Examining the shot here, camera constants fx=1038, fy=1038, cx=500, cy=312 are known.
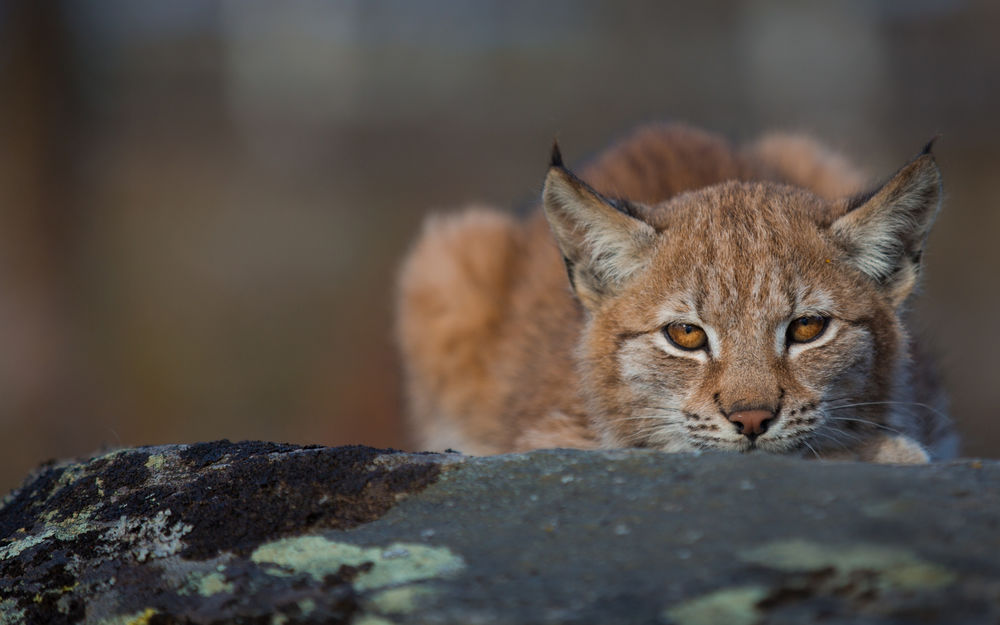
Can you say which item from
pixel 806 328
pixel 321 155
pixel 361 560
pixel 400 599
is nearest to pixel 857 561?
pixel 400 599

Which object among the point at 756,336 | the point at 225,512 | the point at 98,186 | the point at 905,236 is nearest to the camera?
the point at 225,512

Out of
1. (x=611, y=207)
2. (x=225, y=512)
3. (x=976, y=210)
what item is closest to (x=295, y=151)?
(x=976, y=210)

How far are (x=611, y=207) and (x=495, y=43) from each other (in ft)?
51.1

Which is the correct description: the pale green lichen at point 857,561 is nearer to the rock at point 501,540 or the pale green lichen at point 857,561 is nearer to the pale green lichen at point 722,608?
the rock at point 501,540

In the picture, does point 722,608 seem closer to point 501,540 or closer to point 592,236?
point 501,540

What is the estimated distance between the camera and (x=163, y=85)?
1823cm

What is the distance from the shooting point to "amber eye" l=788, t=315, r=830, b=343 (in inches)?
171

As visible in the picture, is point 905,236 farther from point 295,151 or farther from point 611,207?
point 295,151

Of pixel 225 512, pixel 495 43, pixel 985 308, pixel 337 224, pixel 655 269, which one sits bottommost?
pixel 225 512

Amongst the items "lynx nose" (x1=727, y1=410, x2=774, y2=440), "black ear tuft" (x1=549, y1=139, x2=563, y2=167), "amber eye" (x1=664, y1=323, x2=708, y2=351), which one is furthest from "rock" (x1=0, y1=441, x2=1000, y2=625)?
"black ear tuft" (x1=549, y1=139, x2=563, y2=167)

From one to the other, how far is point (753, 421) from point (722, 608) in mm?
1775

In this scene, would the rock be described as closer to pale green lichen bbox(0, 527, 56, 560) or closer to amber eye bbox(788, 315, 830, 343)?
pale green lichen bbox(0, 527, 56, 560)

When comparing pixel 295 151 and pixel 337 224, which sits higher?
pixel 295 151

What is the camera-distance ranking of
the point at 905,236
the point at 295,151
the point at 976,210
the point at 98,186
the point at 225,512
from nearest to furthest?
the point at 225,512 → the point at 905,236 → the point at 98,186 → the point at 976,210 → the point at 295,151
